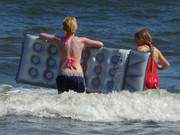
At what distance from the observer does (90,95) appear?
10344mm

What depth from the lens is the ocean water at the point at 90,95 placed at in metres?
9.73

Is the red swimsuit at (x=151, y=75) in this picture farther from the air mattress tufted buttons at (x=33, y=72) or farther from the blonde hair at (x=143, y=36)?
the air mattress tufted buttons at (x=33, y=72)

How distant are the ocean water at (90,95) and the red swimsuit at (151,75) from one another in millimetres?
185

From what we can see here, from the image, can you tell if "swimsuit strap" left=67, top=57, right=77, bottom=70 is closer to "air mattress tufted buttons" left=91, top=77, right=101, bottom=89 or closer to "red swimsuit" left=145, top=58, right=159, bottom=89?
"air mattress tufted buttons" left=91, top=77, right=101, bottom=89

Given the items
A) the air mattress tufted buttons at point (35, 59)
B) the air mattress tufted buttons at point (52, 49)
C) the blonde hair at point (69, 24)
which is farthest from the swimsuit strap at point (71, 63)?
the air mattress tufted buttons at point (35, 59)

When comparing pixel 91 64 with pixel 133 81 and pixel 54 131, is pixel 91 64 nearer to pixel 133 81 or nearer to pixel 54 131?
pixel 133 81

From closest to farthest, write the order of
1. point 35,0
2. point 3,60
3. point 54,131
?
point 54,131 → point 3,60 → point 35,0

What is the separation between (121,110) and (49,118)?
984mm

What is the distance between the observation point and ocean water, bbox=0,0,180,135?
9.73m

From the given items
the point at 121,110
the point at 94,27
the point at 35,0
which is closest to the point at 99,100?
the point at 121,110

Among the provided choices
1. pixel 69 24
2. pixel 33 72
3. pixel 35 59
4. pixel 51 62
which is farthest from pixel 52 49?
pixel 69 24

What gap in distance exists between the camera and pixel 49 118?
10.0 m

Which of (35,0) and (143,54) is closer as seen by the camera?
(143,54)

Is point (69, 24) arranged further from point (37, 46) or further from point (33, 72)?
point (33, 72)
